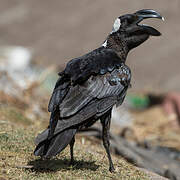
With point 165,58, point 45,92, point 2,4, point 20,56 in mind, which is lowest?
point 45,92

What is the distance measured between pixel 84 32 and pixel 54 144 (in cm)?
1269

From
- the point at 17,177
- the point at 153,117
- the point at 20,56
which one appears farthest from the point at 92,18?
the point at 17,177

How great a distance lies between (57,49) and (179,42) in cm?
401

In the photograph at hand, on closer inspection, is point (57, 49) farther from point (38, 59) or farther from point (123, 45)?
point (123, 45)

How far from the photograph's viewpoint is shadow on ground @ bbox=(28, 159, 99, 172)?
4.79 m

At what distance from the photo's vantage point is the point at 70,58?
15000 millimetres

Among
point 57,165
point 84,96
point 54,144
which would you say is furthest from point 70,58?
point 54,144

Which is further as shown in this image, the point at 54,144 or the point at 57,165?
the point at 57,165

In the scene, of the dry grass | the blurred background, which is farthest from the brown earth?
the dry grass

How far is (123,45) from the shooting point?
5395 millimetres

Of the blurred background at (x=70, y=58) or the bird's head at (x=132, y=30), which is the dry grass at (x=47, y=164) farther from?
the bird's head at (x=132, y=30)

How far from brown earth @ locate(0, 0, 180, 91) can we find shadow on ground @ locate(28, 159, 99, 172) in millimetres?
7932

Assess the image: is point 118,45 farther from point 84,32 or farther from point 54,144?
point 84,32

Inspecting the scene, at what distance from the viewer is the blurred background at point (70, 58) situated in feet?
29.7
